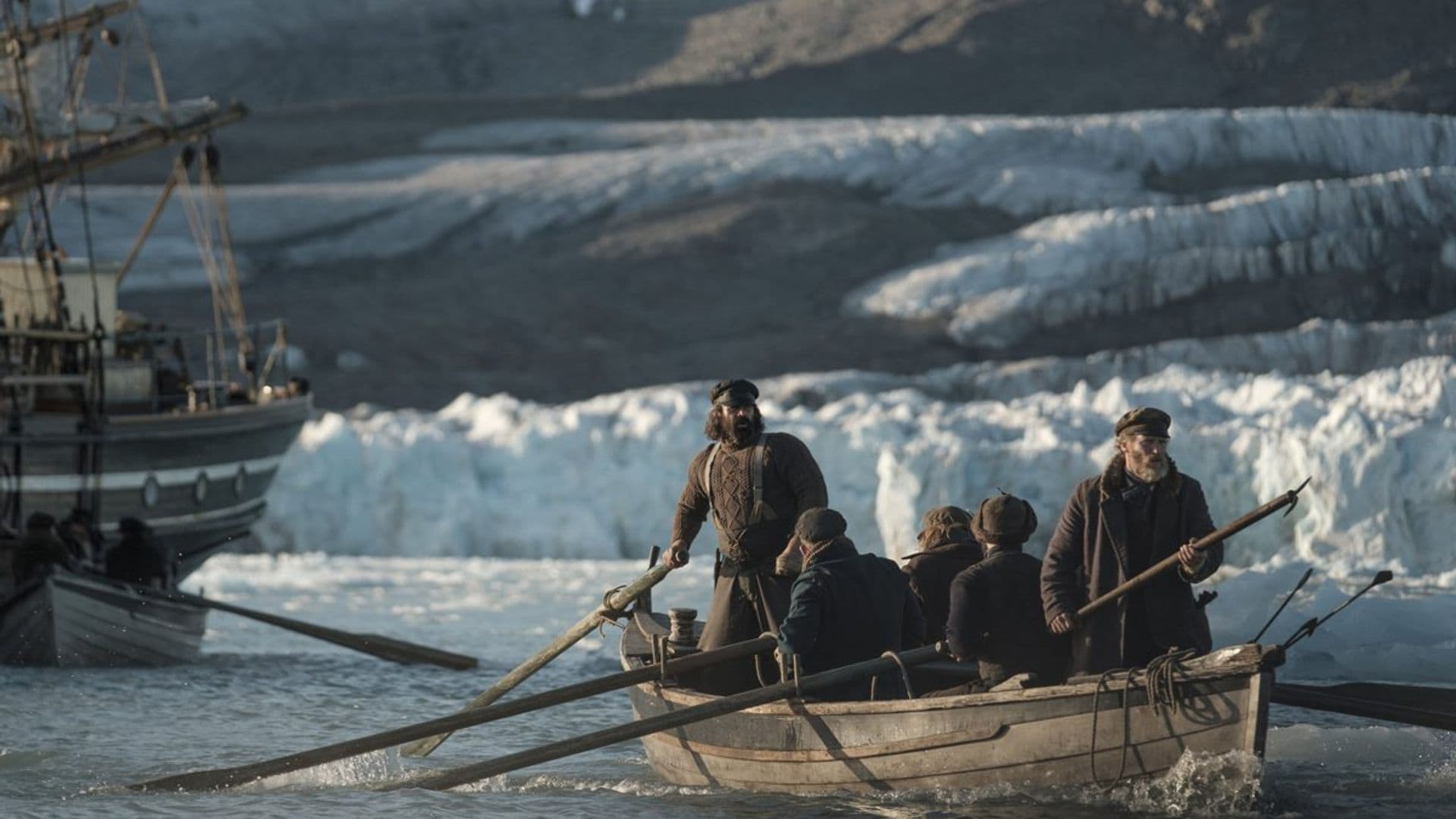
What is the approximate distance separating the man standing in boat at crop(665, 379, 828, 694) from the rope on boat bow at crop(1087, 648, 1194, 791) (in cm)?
175

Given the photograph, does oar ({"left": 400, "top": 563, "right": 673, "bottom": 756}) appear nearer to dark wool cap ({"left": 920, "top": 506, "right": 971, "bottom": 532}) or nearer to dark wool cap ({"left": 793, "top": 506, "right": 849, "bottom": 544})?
dark wool cap ({"left": 920, "top": 506, "right": 971, "bottom": 532})

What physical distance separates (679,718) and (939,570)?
1.54m

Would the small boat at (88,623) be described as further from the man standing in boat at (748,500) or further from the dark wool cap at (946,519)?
the dark wool cap at (946,519)

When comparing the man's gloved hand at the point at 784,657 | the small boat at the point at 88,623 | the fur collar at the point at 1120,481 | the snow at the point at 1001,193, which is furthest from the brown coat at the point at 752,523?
the snow at the point at 1001,193

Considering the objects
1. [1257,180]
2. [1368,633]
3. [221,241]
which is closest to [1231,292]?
[1257,180]

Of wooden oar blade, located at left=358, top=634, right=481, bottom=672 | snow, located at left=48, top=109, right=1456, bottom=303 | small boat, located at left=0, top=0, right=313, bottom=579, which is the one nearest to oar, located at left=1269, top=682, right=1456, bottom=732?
wooden oar blade, located at left=358, top=634, right=481, bottom=672

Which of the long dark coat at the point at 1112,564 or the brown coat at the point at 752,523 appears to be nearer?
the long dark coat at the point at 1112,564

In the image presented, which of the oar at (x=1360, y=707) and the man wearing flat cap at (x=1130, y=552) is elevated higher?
the man wearing flat cap at (x=1130, y=552)

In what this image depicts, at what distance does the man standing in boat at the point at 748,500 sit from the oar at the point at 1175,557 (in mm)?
1575

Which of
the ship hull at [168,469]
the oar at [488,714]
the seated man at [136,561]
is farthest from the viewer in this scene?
the ship hull at [168,469]

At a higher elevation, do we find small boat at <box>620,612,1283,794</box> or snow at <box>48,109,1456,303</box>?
snow at <box>48,109,1456,303</box>

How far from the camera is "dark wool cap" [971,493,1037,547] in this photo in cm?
919

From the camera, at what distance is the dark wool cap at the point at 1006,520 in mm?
9188

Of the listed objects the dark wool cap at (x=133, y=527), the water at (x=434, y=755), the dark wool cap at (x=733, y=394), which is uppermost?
the dark wool cap at (x=733, y=394)
